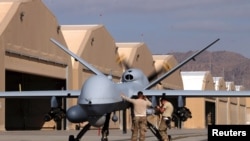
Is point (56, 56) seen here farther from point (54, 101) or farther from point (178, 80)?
point (178, 80)

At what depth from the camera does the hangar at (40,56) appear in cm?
4444

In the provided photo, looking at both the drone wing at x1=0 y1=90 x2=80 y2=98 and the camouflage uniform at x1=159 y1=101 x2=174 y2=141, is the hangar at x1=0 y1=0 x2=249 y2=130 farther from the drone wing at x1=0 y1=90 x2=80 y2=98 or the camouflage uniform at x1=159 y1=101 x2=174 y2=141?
the camouflage uniform at x1=159 y1=101 x2=174 y2=141

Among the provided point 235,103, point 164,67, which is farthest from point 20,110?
point 235,103

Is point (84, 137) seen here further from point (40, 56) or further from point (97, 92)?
point (40, 56)

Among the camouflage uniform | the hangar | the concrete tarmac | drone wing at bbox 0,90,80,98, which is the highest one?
the hangar

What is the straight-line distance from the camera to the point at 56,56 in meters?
52.2

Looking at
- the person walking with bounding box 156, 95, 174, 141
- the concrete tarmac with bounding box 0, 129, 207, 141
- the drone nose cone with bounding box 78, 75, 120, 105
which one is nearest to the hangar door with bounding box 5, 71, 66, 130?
the concrete tarmac with bounding box 0, 129, 207, 141

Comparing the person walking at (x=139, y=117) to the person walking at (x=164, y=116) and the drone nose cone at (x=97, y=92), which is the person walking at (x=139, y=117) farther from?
the person walking at (x=164, y=116)

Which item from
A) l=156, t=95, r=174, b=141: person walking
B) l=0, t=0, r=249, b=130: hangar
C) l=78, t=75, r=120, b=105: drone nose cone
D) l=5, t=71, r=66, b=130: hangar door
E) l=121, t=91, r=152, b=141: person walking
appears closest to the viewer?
l=78, t=75, r=120, b=105: drone nose cone

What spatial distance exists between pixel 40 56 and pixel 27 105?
8792 millimetres

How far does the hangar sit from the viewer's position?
44438 mm

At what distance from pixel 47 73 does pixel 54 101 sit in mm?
26578

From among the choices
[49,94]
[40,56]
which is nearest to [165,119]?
[49,94]

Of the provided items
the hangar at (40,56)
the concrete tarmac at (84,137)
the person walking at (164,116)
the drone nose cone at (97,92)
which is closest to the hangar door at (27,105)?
the hangar at (40,56)
